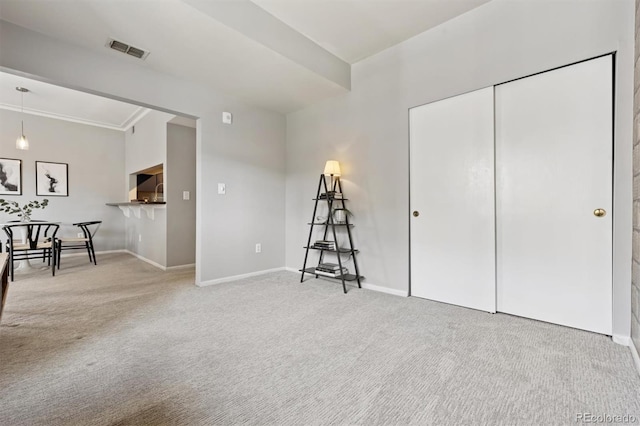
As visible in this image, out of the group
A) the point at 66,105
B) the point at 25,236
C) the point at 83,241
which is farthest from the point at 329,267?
the point at 66,105

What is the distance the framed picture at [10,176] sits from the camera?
4945 mm

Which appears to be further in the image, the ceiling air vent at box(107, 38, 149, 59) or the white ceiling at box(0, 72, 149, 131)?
the white ceiling at box(0, 72, 149, 131)

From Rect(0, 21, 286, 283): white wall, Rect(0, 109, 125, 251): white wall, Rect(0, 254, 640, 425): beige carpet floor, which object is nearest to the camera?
Rect(0, 254, 640, 425): beige carpet floor

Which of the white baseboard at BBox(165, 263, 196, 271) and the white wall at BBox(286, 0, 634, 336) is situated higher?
the white wall at BBox(286, 0, 634, 336)

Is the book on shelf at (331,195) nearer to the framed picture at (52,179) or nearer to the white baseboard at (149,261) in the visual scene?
the white baseboard at (149,261)

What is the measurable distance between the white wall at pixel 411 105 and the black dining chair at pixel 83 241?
350 centimetres

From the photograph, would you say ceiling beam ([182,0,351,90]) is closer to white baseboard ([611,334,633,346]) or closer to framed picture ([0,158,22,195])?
white baseboard ([611,334,633,346])

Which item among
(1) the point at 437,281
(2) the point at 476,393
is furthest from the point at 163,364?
(1) the point at 437,281

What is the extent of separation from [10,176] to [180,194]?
3450 mm

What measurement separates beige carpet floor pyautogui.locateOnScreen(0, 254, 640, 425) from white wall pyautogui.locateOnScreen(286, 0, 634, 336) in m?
0.72

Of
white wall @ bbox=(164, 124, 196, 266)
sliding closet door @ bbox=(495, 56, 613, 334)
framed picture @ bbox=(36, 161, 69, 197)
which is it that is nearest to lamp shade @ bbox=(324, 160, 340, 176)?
sliding closet door @ bbox=(495, 56, 613, 334)

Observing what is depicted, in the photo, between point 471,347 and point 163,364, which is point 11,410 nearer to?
point 163,364

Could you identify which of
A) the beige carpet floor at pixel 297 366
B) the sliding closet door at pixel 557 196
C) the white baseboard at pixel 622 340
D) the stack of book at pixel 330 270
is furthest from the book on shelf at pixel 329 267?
the white baseboard at pixel 622 340

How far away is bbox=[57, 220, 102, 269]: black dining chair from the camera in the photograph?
14.6 ft
